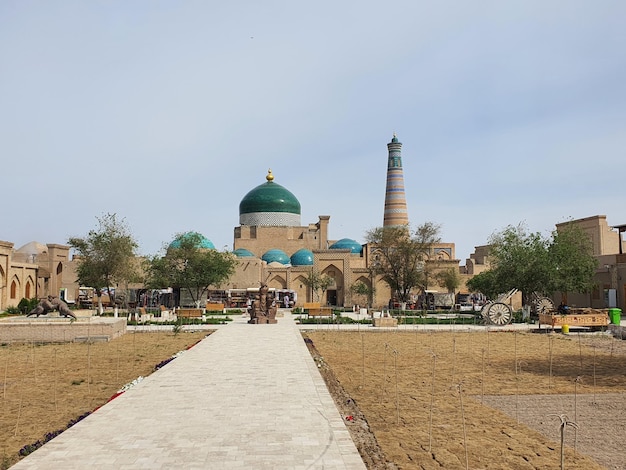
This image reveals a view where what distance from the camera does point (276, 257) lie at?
51.6 m

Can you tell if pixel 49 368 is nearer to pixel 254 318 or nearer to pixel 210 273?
pixel 254 318

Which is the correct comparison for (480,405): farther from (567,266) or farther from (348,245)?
(348,245)

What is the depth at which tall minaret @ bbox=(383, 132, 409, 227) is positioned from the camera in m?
53.6

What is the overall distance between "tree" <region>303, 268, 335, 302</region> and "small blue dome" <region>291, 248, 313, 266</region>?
5126mm

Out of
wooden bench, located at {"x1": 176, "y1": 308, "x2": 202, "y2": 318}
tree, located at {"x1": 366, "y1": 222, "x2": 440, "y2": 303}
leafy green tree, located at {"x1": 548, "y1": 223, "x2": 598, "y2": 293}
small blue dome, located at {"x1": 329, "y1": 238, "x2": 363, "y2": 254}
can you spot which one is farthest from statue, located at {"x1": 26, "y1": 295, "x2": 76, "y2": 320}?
small blue dome, located at {"x1": 329, "y1": 238, "x2": 363, "y2": 254}

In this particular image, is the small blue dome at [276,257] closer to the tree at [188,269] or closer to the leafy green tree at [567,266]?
the tree at [188,269]

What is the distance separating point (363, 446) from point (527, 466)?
1634mm

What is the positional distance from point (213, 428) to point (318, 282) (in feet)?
119

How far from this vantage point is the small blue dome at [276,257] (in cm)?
5131

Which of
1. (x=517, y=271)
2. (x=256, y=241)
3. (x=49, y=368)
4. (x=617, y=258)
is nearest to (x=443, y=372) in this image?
(x=49, y=368)

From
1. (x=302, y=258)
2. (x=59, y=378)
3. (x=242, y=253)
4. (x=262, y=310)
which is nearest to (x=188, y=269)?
(x=262, y=310)

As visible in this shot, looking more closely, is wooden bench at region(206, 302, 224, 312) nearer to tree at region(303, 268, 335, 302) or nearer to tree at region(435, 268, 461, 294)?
tree at region(303, 268, 335, 302)

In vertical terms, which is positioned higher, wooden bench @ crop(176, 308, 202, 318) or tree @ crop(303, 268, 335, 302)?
tree @ crop(303, 268, 335, 302)

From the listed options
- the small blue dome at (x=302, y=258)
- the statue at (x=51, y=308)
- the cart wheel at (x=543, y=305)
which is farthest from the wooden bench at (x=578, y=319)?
the small blue dome at (x=302, y=258)
